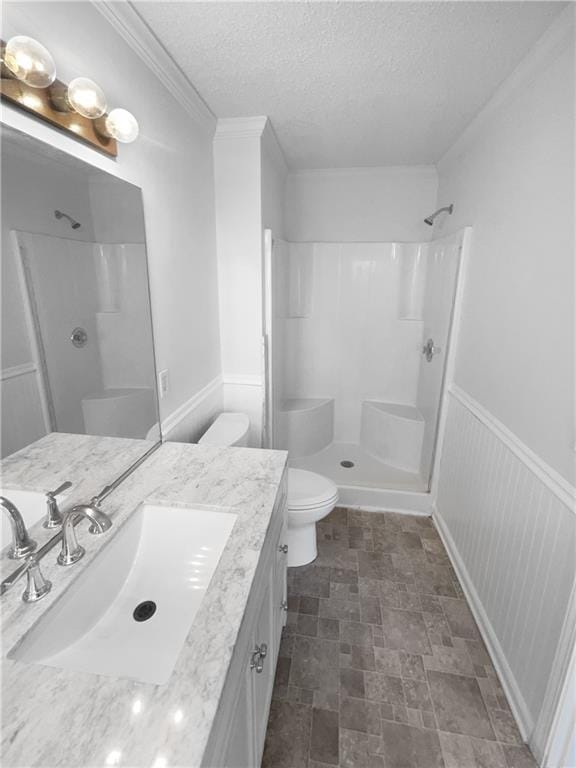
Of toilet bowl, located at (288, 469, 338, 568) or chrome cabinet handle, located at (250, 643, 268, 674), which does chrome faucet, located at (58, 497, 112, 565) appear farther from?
toilet bowl, located at (288, 469, 338, 568)

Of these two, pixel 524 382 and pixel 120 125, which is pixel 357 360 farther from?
pixel 120 125

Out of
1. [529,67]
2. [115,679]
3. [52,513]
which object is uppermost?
[529,67]

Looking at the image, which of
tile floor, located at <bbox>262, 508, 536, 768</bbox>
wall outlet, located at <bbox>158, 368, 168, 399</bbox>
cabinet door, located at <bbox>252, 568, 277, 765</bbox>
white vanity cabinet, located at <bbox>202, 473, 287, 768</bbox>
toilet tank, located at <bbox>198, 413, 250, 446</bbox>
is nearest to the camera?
white vanity cabinet, located at <bbox>202, 473, 287, 768</bbox>

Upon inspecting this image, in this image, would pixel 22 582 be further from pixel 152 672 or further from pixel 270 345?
pixel 270 345

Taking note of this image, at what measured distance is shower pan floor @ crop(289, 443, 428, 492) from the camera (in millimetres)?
2613

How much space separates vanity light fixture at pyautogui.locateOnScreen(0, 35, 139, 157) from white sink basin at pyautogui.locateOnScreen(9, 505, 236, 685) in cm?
105

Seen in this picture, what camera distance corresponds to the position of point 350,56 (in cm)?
136

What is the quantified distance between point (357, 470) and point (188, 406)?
5.13ft

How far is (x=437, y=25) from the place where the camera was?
1.19m

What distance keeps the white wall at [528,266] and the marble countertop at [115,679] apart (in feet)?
3.27

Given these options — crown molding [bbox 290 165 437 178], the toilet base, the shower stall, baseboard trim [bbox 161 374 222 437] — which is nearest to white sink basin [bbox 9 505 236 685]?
baseboard trim [bbox 161 374 222 437]

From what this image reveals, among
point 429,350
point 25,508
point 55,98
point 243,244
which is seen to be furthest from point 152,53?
point 429,350

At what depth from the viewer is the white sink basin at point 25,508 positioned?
80 centimetres

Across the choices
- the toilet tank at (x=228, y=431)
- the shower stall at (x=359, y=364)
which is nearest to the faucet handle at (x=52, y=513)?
the toilet tank at (x=228, y=431)
